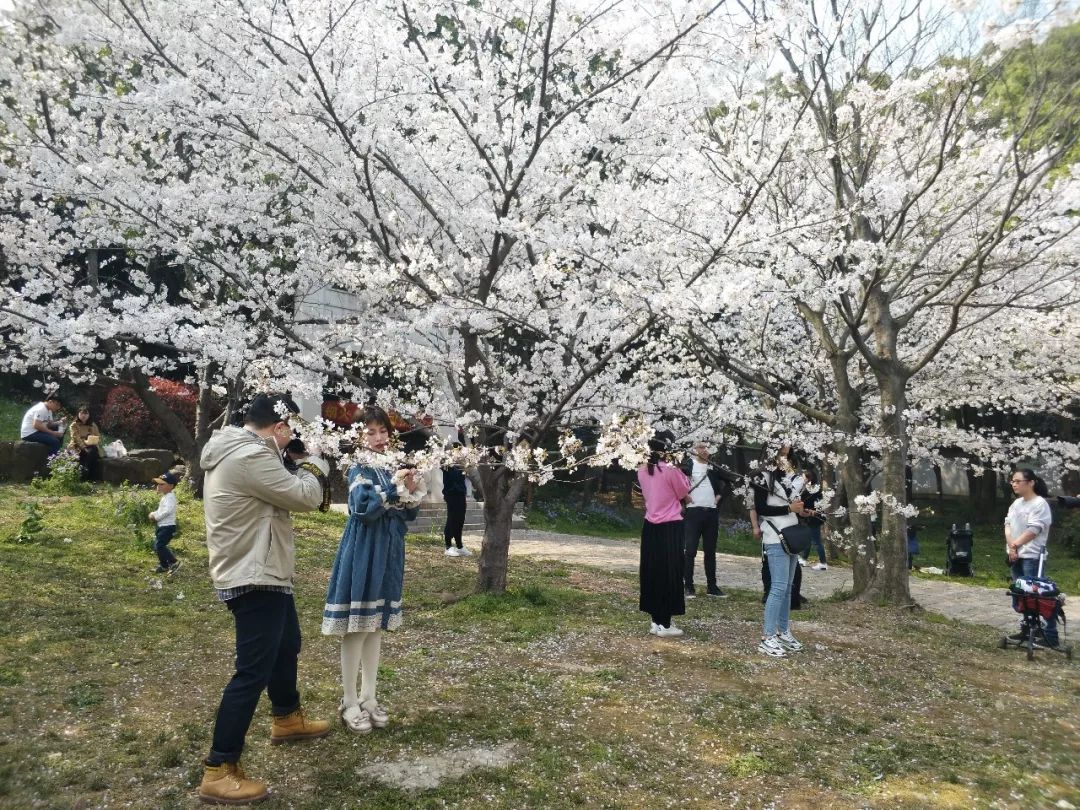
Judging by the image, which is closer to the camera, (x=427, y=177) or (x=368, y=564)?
(x=368, y=564)

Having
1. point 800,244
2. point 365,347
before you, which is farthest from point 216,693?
point 800,244

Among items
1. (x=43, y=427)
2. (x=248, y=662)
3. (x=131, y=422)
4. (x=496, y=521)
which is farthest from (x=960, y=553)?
(x=131, y=422)

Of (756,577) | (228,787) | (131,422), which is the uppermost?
(131,422)

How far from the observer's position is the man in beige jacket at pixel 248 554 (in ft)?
11.0

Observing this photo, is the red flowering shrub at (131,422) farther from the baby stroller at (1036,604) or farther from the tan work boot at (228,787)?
the baby stroller at (1036,604)

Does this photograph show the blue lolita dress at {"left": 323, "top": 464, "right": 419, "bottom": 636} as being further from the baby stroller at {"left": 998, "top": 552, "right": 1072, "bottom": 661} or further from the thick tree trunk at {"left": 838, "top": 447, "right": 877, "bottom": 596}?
the thick tree trunk at {"left": 838, "top": 447, "right": 877, "bottom": 596}

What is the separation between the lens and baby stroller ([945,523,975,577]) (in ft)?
44.1

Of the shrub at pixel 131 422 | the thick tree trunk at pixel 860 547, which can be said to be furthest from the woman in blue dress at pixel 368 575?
the shrub at pixel 131 422

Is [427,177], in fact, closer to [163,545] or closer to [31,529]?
[163,545]

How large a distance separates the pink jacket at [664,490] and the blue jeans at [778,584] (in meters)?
0.80

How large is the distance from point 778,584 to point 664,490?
1.16 metres

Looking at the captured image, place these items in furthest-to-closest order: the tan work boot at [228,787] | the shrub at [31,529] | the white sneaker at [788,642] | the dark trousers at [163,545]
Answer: the shrub at [31,529] → the dark trousers at [163,545] → the white sneaker at [788,642] → the tan work boot at [228,787]

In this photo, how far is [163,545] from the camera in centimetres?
778

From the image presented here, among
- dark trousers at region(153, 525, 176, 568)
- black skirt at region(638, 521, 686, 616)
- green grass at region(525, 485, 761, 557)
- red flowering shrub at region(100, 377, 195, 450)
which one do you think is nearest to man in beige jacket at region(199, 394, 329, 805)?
black skirt at region(638, 521, 686, 616)
